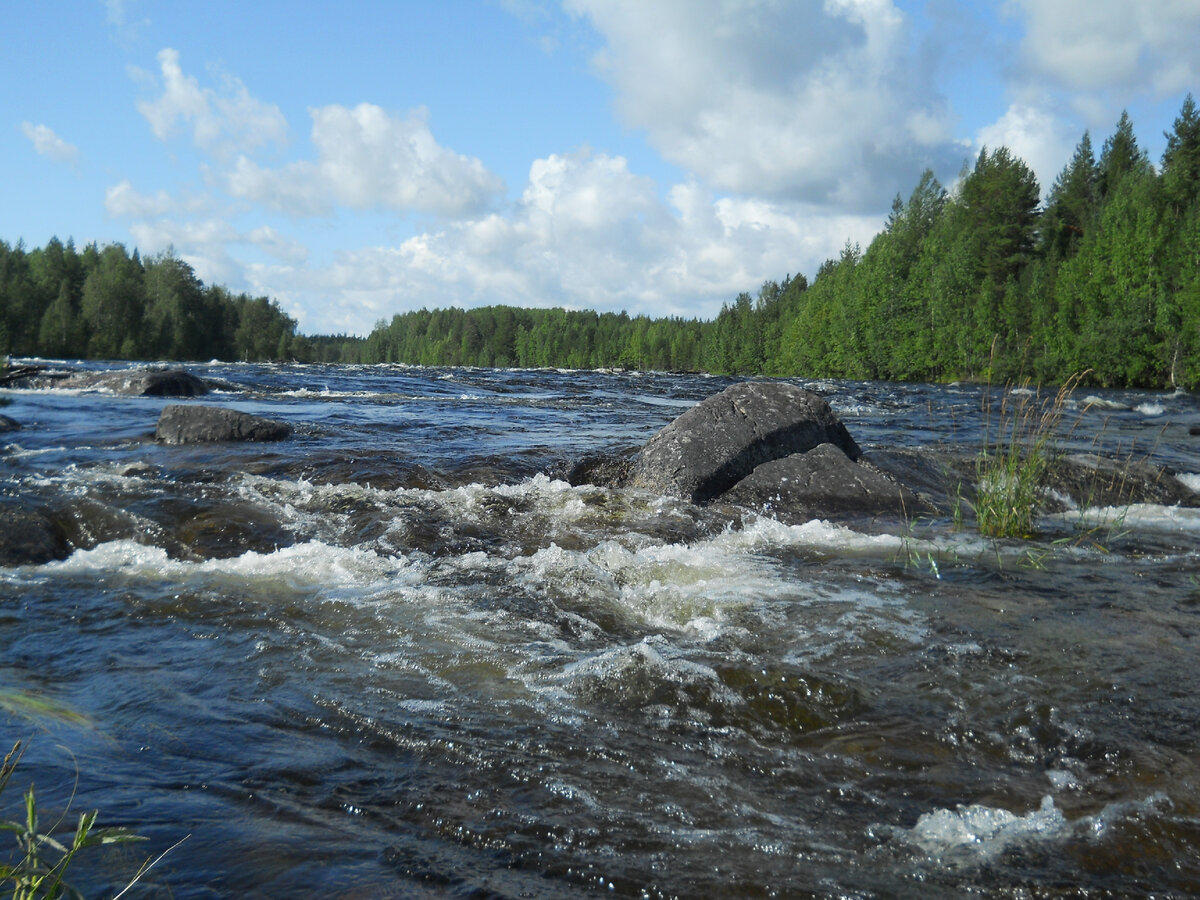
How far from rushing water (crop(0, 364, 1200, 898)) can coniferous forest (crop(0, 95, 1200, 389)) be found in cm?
1204

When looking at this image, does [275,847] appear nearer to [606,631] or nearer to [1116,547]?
[606,631]

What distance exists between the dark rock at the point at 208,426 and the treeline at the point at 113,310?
5729 centimetres

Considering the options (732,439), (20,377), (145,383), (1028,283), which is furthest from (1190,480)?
(1028,283)

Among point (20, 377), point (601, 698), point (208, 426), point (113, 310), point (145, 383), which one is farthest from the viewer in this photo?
point (113, 310)

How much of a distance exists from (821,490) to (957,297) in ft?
159

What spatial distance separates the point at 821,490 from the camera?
25.7 feet

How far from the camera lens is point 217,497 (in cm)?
703

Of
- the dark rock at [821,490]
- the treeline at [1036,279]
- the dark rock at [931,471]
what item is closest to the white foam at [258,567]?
the dark rock at [821,490]

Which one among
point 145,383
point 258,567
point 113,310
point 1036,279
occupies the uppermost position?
point 1036,279

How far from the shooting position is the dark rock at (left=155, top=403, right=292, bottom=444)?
9.98m

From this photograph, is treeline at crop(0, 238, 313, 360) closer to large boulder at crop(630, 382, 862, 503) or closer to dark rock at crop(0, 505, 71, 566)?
dark rock at crop(0, 505, 71, 566)

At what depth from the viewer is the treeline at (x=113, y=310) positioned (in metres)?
63.2

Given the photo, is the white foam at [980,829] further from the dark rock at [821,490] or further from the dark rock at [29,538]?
the dark rock at [29,538]

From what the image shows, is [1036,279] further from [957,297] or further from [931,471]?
[931,471]
